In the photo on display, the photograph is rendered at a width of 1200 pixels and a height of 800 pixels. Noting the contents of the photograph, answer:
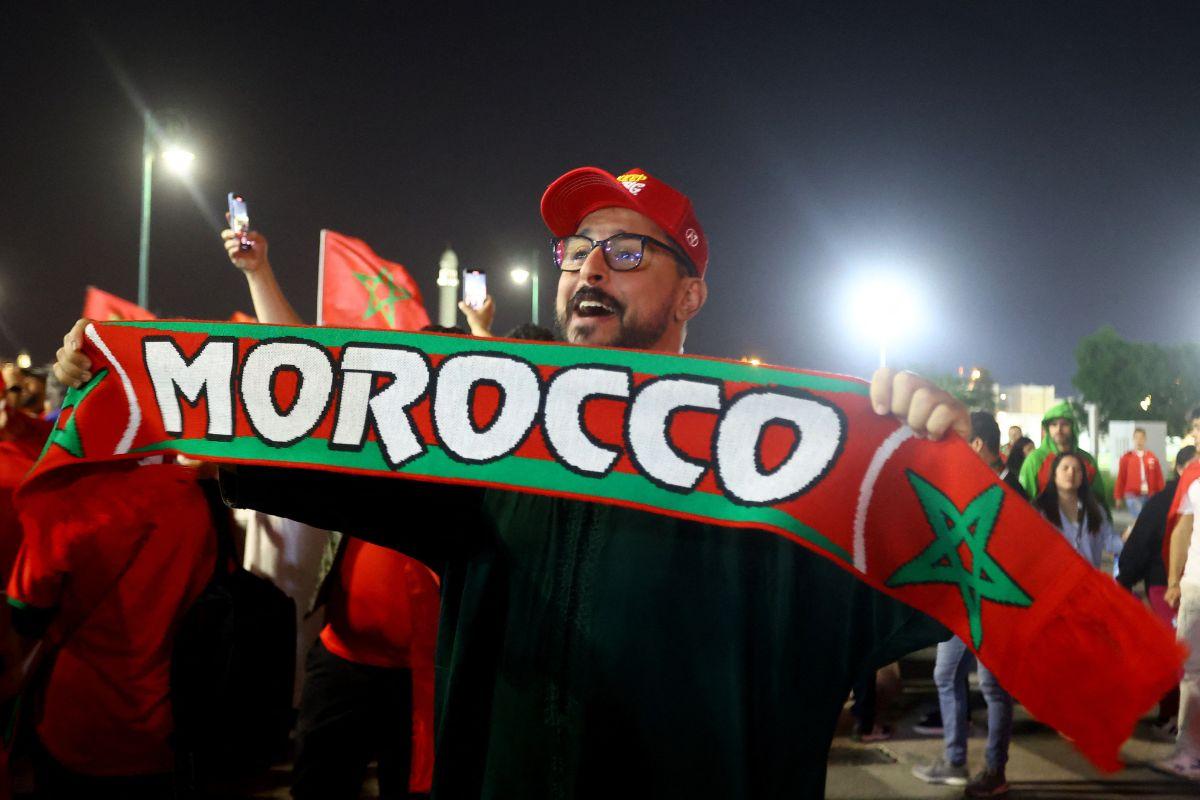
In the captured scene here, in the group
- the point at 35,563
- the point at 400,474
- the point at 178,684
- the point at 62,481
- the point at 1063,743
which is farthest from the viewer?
the point at 1063,743

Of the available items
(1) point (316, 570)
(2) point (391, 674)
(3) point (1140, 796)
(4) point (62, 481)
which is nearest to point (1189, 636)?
(3) point (1140, 796)

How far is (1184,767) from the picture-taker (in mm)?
5656

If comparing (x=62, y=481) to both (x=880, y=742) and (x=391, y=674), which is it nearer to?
(x=391, y=674)

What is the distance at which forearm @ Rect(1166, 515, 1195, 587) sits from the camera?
6.08 m

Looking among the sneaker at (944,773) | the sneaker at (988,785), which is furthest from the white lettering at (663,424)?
the sneaker at (944,773)

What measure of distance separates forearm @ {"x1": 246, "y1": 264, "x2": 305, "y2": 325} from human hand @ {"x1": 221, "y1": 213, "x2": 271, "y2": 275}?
0.02 m

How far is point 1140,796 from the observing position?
17.2ft

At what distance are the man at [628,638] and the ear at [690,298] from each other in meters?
0.78

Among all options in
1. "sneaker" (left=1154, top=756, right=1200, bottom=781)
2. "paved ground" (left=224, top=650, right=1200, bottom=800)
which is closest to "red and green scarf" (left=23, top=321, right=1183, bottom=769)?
"paved ground" (left=224, top=650, right=1200, bottom=800)

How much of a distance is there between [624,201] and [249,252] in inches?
58.6

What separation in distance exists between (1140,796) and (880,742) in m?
1.65

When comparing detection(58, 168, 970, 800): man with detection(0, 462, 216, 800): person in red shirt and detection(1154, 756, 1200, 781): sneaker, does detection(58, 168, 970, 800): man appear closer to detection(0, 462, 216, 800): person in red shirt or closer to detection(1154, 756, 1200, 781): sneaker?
detection(0, 462, 216, 800): person in red shirt

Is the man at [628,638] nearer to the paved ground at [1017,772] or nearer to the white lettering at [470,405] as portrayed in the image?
the white lettering at [470,405]

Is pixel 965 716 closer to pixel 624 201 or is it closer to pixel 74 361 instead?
pixel 624 201
